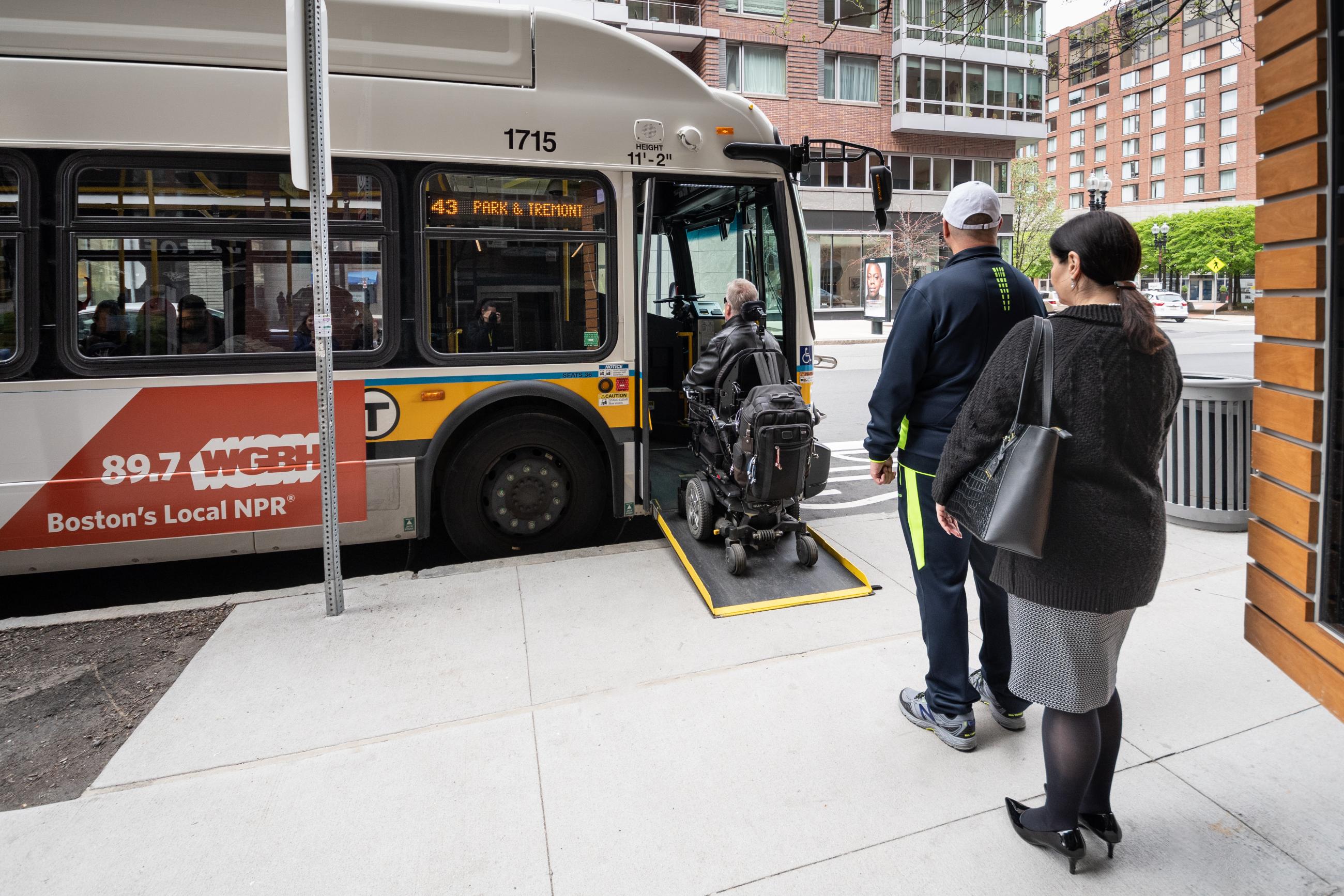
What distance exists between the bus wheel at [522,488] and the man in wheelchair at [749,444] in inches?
31.3

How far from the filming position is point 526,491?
5.67 meters

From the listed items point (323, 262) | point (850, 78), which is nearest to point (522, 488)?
point (323, 262)

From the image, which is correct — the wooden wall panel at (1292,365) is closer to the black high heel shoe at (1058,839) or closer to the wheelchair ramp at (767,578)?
the black high heel shoe at (1058,839)

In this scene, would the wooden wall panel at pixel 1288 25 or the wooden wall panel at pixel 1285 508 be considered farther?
the wooden wall panel at pixel 1285 508

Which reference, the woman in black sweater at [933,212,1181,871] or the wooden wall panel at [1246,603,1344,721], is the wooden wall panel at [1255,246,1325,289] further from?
the wooden wall panel at [1246,603,1344,721]

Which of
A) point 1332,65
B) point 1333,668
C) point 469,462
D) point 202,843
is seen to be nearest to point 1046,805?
point 1333,668

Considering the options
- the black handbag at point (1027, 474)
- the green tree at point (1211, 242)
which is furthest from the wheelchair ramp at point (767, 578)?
the green tree at point (1211, 242)

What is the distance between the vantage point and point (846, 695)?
361 centimetres

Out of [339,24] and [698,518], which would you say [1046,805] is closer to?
[698,518]

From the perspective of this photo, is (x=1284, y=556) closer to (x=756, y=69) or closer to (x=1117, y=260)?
(x=1117, y=260)

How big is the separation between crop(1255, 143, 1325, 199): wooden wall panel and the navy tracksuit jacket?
941mm

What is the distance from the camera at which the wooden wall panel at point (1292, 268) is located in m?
2.05

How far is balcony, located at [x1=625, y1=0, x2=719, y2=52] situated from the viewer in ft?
96.6

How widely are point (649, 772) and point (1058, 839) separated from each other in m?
1.38
